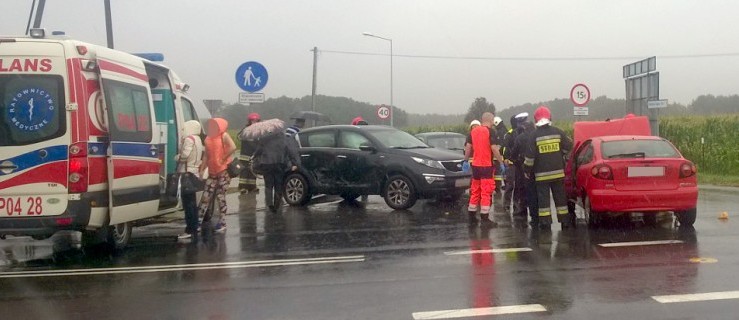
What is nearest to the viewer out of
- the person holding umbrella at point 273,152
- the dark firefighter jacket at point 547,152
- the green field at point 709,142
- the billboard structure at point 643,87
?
the dark firefighter jacket at point 547,152

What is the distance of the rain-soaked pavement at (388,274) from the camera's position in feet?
21.0

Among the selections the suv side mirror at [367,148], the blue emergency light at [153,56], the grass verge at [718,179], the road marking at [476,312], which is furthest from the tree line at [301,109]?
the road marking at [476,312]

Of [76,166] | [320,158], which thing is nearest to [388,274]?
[76,166]

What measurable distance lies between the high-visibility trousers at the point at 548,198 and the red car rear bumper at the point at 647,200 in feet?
1.55

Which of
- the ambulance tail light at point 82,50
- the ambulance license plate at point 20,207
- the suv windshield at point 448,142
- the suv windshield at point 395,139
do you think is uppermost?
the ambulance tail light at point 82,50

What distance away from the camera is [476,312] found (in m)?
6.20

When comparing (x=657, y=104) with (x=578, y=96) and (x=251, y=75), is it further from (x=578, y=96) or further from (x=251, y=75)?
(x=251, y=75)

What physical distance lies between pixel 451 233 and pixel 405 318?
460 centimetres

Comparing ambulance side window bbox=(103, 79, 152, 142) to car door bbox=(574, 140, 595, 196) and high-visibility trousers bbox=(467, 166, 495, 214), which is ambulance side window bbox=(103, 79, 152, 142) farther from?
car door bbox=(574, 140, 595, 196)

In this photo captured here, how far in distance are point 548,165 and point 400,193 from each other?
3.53 meters

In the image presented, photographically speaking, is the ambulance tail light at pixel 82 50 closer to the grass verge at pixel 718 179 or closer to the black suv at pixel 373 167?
the black suv at pixel 373 167

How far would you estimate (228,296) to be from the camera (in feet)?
23.1

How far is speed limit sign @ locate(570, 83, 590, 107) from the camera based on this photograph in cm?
2195

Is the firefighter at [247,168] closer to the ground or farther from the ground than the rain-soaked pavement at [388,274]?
farther from the ground
